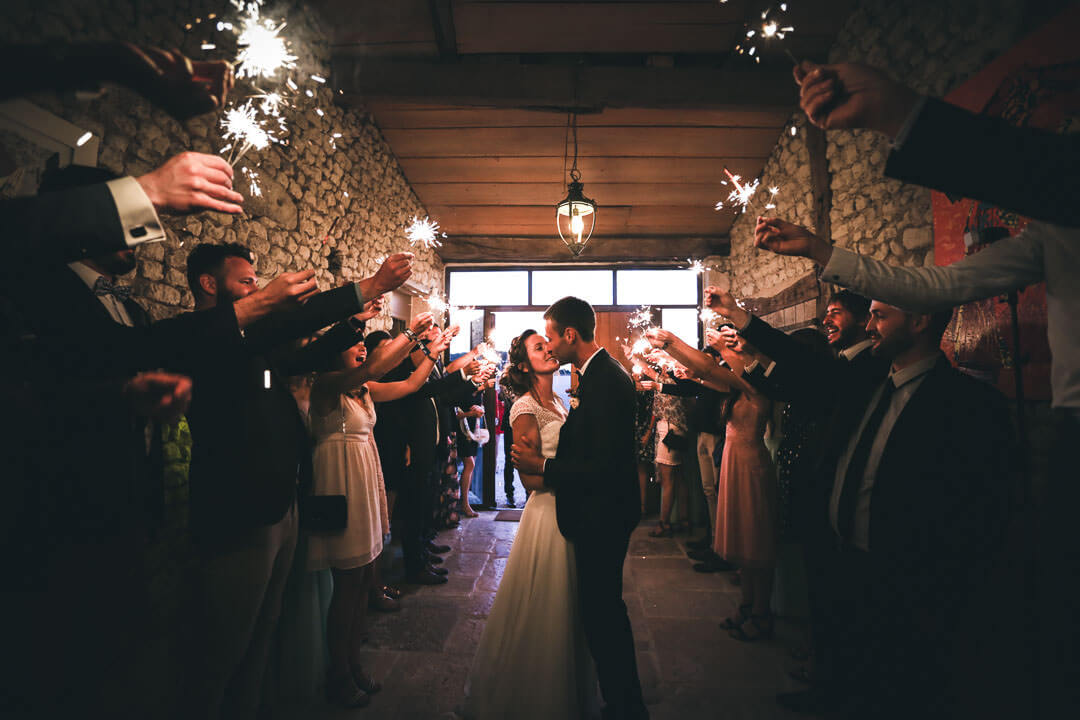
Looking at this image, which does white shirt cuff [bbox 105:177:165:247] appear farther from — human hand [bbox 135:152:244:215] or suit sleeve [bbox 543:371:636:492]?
suit sleeve [bbox 543:371:636:492]

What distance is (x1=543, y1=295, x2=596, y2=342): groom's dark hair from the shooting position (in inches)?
92.8

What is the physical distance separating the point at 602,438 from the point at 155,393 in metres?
1.54

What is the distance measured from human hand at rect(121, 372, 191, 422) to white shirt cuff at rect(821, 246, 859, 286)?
1.71 metres

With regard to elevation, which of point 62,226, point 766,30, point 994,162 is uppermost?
point 766,30

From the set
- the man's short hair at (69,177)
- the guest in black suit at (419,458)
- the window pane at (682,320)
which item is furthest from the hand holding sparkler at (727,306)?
the window pane at (682,320)

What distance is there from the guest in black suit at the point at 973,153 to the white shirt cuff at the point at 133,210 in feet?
4.89

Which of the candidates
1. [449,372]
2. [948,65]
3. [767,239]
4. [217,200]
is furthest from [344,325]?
[948,65]

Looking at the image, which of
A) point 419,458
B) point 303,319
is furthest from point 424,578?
point 303,319

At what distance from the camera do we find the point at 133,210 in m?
1.06

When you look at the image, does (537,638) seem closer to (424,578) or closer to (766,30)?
(424,578)

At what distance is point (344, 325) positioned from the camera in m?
2.18

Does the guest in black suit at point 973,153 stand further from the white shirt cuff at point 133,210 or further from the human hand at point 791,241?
the white shirt cuff at point 133,210

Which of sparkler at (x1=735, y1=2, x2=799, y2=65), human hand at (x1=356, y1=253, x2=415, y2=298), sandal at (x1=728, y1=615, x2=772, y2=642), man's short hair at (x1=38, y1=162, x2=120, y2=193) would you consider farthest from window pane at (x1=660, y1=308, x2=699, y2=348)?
man's short hair at (x1=38, y1=162, x2=120, y2=193)

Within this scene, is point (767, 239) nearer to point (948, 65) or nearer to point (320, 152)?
point (948, 65)
